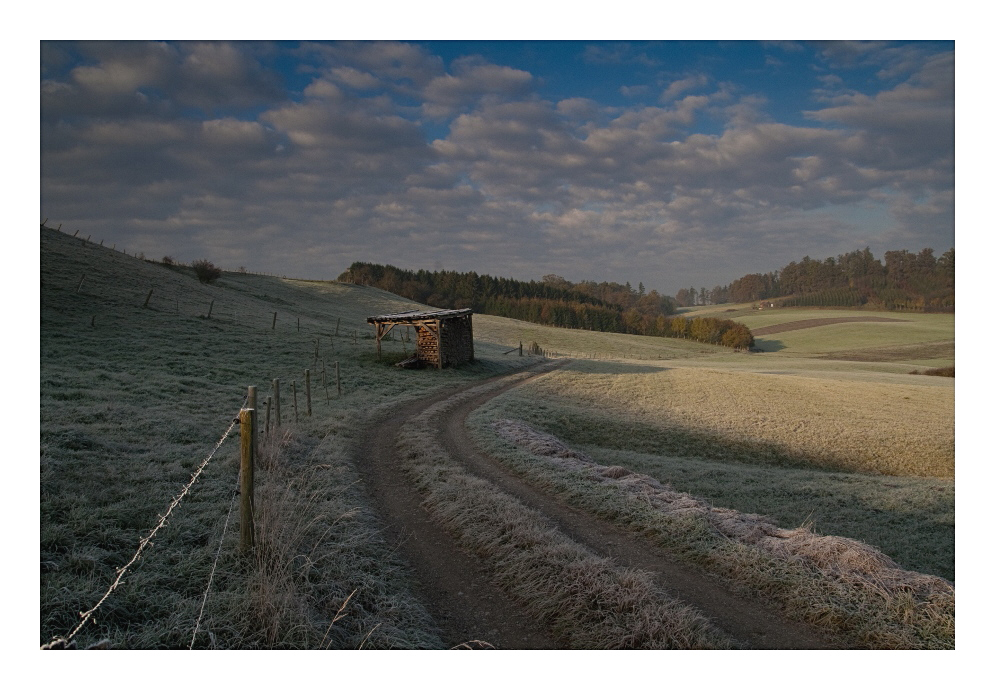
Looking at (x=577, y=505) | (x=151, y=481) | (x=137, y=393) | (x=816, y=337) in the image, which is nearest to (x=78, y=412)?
(x=137, y=393)

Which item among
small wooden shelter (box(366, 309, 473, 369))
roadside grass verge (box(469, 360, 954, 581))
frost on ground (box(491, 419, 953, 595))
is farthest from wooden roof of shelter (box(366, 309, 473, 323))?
frost on ground (box(491, 419, 953, 595))

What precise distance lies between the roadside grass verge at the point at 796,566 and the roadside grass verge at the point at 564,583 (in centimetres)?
148

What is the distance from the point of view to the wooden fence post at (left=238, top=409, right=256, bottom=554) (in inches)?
237

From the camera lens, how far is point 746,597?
6707 mm

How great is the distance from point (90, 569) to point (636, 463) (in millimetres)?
14503

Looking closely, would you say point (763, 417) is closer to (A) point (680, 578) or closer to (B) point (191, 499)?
(A) point (680, 578)

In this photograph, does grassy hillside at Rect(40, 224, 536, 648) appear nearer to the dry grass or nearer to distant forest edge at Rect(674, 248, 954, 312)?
the dry grass

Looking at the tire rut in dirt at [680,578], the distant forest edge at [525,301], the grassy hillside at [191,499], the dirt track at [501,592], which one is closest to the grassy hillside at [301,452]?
the grassy hillside at [191,499]

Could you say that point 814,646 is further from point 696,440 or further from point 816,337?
point 816,337

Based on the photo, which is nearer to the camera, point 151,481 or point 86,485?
point 86,485

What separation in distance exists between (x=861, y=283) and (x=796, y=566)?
454 feet

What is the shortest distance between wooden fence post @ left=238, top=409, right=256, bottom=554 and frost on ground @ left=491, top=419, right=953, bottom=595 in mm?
7064

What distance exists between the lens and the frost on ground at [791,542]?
22.7ft

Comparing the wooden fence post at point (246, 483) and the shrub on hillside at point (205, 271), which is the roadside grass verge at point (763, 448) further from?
the shrub on hillside at point (205, 271)
